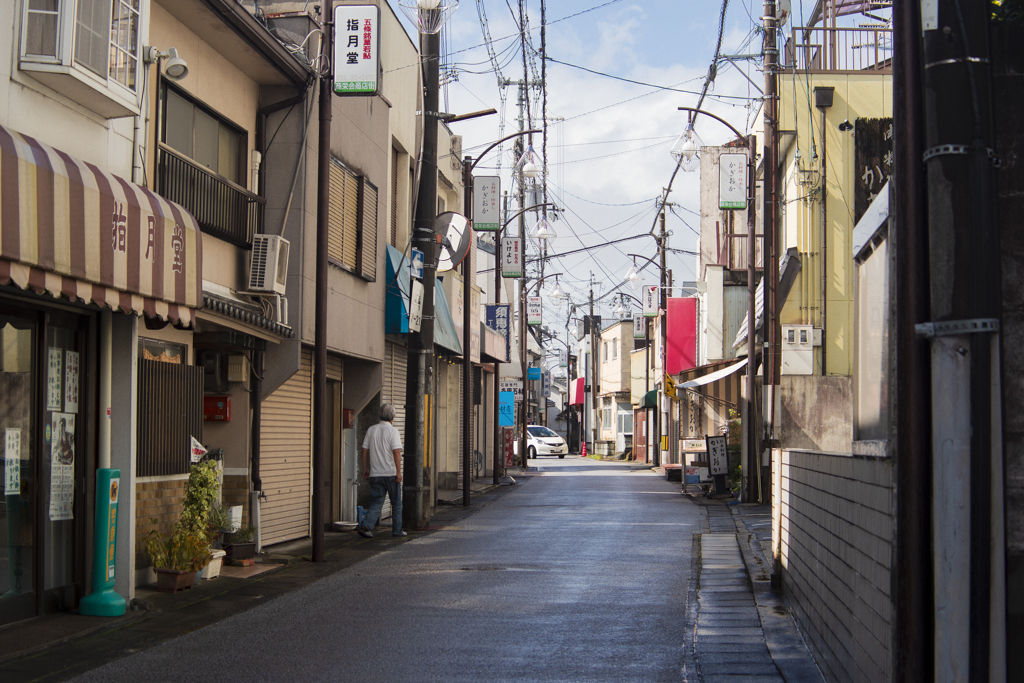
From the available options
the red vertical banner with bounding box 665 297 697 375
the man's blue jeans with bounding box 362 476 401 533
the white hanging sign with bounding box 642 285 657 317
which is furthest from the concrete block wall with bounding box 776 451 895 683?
the white hanging sign with bounding box 642 285 657 317

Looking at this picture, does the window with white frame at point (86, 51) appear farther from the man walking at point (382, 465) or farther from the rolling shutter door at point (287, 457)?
the man walking at point (382, 465)

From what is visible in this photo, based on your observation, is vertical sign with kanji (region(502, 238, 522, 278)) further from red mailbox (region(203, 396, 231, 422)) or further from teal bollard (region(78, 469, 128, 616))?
teal bollard (region(78, 469, 128, 616))

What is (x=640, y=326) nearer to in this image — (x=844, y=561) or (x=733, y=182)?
(x=733, y=182)

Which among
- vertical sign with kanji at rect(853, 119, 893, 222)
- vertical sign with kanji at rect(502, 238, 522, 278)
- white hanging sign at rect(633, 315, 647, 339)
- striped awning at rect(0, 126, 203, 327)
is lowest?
striped awning at rect(0, 126, 203, 327)

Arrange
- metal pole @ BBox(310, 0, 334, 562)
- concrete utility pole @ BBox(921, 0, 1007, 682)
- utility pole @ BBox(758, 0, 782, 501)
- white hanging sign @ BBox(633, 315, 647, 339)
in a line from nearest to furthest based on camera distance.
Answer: concrete utility pole @ BBox(921, 0, 1007, 682)
metal pole @ BBox(310, 0, 334, 562)
utility pole @ BBox(758, 0, 782, 501)
white hanging sign @ BBox(633, 315, 647, 339)

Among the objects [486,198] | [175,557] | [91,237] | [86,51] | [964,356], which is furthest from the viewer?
[486,198]

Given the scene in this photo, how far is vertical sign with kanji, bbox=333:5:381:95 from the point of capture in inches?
555

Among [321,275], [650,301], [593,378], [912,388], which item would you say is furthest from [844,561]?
[593,378]

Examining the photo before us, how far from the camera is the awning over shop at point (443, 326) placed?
21.8 metres

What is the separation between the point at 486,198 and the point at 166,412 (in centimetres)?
1823

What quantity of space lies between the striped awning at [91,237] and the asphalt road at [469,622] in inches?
109

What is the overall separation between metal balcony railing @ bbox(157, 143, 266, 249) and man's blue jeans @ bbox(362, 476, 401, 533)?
14.5 feet

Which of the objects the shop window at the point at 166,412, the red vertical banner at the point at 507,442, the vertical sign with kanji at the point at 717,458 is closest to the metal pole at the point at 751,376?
the vertical sign with kanji at the point at 717,458

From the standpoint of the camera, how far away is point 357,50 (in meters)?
14.2
